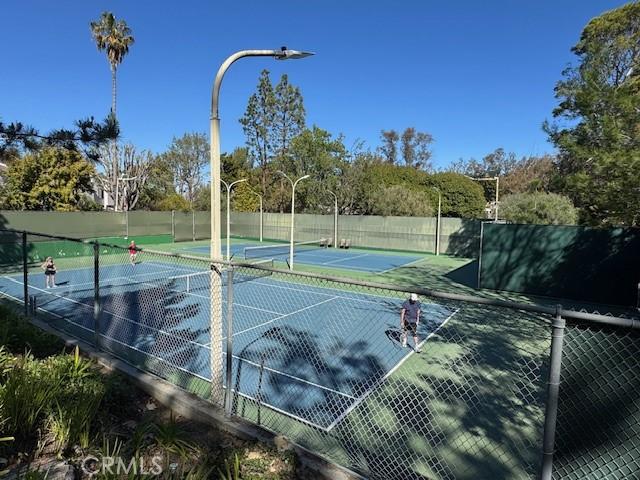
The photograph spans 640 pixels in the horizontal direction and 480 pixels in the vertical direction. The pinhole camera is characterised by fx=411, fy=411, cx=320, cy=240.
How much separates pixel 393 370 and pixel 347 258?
67.7ft

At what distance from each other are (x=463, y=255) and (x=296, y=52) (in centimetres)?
2890

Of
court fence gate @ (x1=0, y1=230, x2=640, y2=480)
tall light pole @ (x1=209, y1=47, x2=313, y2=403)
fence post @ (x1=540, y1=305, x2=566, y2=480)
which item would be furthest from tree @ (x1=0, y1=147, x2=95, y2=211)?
fence post @ (x1=540, y1=305, x2=566, y2=480)

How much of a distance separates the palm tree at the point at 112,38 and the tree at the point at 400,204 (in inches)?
1048

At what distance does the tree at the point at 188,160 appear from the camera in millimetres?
64375

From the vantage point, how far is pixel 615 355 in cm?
326

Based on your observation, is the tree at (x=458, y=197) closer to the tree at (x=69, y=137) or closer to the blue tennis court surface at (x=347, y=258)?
the blue tennis court surface at (x=347, y=258)

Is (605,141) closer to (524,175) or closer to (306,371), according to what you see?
(306,371)

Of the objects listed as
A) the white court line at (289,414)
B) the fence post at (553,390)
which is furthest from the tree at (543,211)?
the fence post at (553,390)

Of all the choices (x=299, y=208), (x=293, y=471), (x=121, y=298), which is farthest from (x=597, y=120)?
(x=299, y=208)

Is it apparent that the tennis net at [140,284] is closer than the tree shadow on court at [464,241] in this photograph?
Yes

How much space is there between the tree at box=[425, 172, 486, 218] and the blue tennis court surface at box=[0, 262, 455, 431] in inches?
1598

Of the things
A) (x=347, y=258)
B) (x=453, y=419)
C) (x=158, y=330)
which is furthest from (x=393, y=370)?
(x=347, y=258)

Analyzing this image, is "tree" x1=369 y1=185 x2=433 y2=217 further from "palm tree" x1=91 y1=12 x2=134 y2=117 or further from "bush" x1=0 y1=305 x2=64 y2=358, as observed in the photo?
"bush" x1=0 y1=305 x2=64 y2=358

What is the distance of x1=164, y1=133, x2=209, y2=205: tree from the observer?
211 feet
